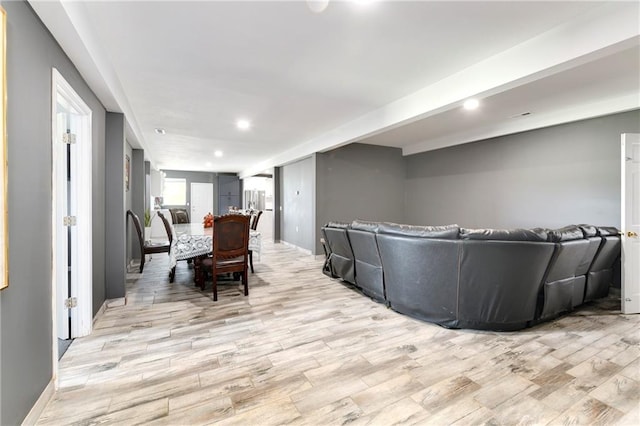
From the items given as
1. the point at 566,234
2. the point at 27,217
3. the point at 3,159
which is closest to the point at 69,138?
the point at 27,217

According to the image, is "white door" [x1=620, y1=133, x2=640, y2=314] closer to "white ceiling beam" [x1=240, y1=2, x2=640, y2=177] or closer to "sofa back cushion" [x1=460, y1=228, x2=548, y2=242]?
"white ceiling beam" [x1=240, y1=2, x2=640, y2=177]

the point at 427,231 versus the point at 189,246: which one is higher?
the point at 427,231

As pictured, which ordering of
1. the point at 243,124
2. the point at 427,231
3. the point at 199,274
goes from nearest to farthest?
the point at 427,231 < the point at 199,274 < the point at 243,124

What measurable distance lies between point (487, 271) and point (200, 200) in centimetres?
1106

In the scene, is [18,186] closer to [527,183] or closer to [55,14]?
[55,14]

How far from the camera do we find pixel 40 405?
1578 millimetres

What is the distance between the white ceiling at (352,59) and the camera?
78.7 inches

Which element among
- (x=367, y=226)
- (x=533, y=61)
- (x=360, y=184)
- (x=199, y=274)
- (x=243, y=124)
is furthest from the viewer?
(x=360, y=184)

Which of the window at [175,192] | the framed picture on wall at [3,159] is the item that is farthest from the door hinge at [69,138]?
the window at [175,192]

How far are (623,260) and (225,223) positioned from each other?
443 centimetres

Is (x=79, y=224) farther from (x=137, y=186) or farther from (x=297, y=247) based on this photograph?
(x=297, y=247)

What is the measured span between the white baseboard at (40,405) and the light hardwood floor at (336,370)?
0.12 ft

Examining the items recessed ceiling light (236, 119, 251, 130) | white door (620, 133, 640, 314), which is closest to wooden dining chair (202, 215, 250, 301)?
recessed ceiling light (236, 119, 251, 130)

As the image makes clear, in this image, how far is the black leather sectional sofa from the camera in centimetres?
247
